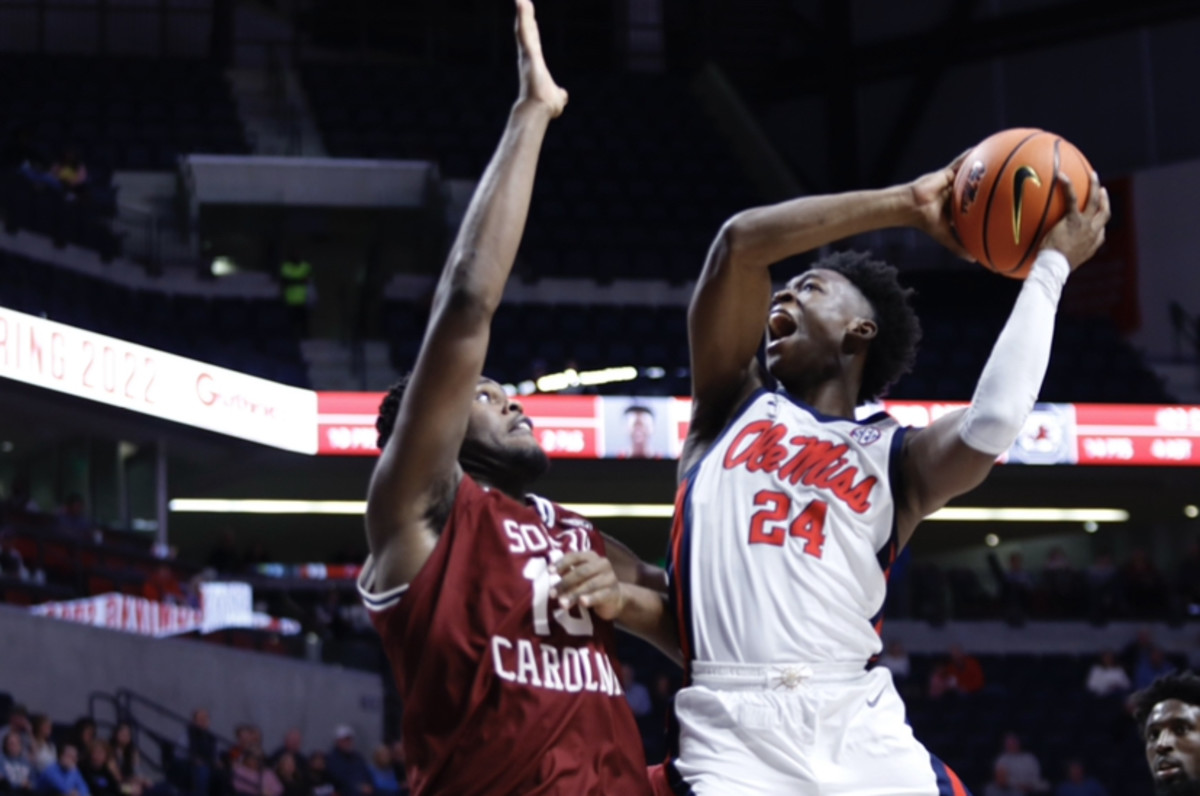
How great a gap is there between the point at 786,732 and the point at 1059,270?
1026 millimetres

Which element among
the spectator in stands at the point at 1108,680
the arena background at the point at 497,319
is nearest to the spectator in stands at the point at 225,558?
the arena background at the point at 497,319

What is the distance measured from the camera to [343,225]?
2159 cm

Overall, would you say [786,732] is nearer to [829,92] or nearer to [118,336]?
[118,336]

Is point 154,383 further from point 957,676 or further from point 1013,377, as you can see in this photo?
point 1013,377

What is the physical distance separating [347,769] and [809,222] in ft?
30.1

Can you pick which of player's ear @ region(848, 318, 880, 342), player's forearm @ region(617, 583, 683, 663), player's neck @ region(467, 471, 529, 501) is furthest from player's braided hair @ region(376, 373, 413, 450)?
player's ear @ region(848, 318, 880, 342)

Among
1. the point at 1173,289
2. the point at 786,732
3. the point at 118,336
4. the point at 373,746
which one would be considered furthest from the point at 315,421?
the point at 786,732

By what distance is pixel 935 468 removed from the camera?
3508 millimetres

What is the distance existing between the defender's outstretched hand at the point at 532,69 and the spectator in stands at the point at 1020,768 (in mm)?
11209

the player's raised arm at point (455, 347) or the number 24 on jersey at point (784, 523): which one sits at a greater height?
the player's raised arm at point (455, 347)

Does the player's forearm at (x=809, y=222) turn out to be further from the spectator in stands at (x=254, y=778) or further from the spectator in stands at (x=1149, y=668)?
the spectator in stands at (x=1149, y=668)

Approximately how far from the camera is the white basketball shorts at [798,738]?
3.35 meters

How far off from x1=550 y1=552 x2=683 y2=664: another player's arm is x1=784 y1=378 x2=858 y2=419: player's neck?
0.51 meters

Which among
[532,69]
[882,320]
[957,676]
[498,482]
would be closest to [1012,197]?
[882,320]
